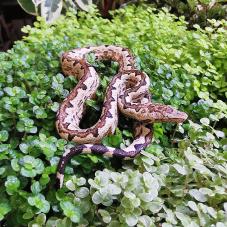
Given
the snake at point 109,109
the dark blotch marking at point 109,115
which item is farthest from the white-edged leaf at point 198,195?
the dark blotch marking at point 109,115

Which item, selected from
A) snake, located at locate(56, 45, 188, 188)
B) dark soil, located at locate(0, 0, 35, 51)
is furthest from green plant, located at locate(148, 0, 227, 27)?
snake, located at locate(56, 45, 188, 188)

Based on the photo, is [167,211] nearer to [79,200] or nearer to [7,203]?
[79,200]

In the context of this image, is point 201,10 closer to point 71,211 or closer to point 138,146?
point 138,146

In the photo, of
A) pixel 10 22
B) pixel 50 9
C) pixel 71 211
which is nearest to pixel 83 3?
pixel 50 9

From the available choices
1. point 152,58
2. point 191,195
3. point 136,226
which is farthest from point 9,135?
point 152,58

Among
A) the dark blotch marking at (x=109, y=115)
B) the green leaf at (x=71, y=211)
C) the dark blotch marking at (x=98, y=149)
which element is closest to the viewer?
the green leaf at (x=71, y=211)

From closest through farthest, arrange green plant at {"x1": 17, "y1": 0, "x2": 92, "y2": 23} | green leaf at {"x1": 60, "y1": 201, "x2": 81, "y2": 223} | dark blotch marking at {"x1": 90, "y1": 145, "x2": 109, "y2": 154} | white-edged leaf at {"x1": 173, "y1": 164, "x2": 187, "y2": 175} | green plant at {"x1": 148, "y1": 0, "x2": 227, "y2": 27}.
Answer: green leaf at {"x1": 60, "y1": 201, "x2": 81, "y2": 223} < white-edged leaf at {"x1": 173, "y1": 164, "x2": 187, "y2": 175} < dark blotch marking at {"x1": 90, "y1": 145, "x2": 109, "y2": 154} < green plant at {"x1": 17, "y1": 0, "x2": 92, "y2": 23} < green plant at {"x1": 148, "y1": 0, "x2": 227, "y2": 27}

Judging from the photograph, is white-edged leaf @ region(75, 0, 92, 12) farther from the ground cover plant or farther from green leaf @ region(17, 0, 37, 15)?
the ground cover plant

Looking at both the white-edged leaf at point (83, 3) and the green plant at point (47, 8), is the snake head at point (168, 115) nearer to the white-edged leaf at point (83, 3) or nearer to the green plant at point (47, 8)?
the green plant at point (47, 8)
